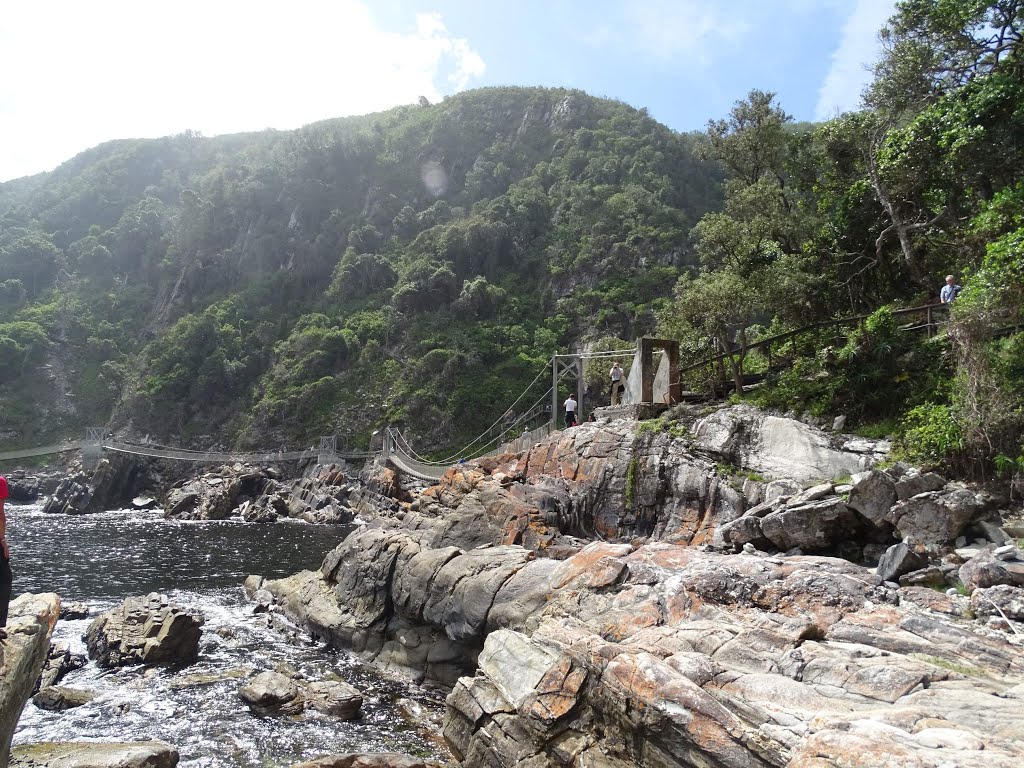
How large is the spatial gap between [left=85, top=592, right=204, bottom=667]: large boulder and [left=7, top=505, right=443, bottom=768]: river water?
24 cm

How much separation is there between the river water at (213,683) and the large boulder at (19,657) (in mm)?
2807

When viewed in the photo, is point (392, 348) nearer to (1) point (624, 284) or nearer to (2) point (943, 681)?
(1) point (624, 284)

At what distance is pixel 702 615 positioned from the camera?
6.33 m

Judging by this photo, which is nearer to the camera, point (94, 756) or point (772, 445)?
point (94, 756)

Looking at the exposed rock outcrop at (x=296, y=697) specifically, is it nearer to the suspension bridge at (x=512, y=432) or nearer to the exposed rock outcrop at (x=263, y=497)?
the suspension bridge at (x=512, y=432)

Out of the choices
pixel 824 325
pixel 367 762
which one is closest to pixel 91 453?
pixel 367 762

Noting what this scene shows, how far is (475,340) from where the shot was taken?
152ft

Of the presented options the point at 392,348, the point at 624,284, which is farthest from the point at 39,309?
the point at 624,284

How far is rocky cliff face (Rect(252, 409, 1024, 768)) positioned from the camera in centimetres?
419

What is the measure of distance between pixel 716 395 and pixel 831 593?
8.55 metres

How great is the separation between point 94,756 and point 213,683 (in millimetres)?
3627

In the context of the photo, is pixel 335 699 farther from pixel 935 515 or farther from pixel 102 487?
pixel 102 487

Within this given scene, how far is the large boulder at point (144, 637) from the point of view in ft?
34.0

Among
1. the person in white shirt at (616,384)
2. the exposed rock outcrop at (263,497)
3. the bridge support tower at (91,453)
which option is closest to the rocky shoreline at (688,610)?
the person in white shirt at (616,384)
